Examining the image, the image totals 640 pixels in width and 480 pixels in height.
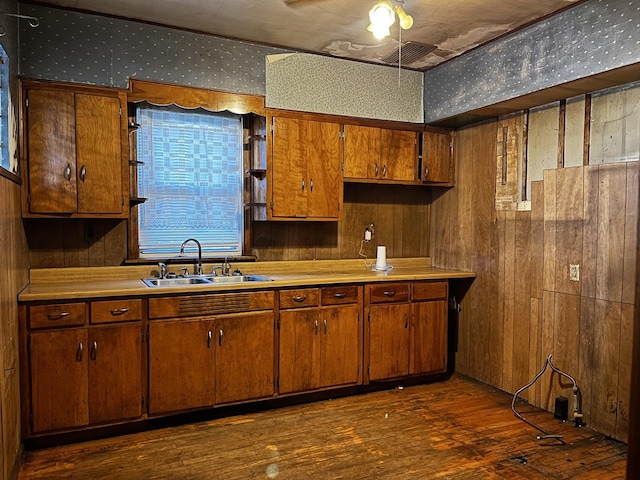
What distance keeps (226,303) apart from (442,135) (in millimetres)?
2516

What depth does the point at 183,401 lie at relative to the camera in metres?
3.10

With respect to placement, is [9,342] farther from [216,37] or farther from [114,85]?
[216,37]

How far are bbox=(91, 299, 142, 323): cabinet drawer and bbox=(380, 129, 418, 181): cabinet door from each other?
229cm

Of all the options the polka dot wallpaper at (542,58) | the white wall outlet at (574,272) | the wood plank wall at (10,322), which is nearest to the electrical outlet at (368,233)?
the polka dot wallpaper at (542,58)

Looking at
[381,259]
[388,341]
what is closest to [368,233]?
[381,259]

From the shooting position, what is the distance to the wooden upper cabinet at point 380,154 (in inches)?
155

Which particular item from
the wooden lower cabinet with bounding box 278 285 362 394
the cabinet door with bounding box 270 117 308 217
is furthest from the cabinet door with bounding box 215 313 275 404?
the cabinet door with bounding box 270 117 308 217

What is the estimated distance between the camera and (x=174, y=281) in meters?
3.39

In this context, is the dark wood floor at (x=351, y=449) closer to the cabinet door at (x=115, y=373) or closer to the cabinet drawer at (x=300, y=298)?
the cabinet door at (x=115, y=373)

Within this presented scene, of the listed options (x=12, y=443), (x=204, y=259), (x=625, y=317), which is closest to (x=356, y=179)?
(x=204, y=259)

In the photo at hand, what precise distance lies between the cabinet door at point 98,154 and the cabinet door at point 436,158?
2.57 metres

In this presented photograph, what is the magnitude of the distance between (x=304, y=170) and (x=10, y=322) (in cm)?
224

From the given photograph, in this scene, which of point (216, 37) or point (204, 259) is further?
point (204, 259)

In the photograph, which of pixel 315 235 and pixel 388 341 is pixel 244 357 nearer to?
pixel 388 341
